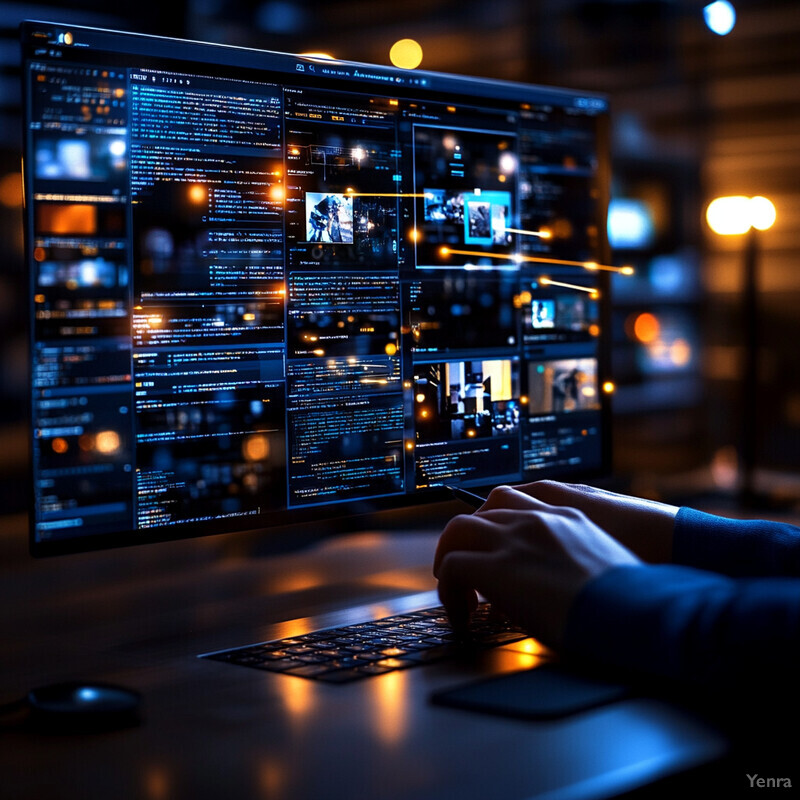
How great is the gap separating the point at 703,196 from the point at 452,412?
116 inches

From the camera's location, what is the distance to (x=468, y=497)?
41.9 inches

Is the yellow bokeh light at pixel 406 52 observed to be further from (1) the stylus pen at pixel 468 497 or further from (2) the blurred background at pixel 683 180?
(1) the stylus pen at pixel 468 497

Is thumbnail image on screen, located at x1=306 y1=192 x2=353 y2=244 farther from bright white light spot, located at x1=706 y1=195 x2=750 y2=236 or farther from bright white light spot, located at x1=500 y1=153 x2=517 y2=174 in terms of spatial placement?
bright white light spot, located at x1=706 y1=195 x2=750 y2=236

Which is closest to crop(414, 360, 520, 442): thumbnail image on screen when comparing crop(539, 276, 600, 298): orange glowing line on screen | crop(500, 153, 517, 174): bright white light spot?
crop(539, 276, 600, 298): orange glowing line on screen

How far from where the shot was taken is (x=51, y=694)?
706 millimetres

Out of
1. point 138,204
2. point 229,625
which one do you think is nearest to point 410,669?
point 229,625

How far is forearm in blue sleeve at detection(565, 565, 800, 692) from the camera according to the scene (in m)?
0.69

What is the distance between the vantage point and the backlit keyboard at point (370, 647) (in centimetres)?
82

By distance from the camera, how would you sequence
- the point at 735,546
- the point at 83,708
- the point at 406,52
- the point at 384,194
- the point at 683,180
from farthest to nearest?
the point at 683,180 → the point at 406,52 → the point at 384,194 → the point at 735,546 → the point at 83,708

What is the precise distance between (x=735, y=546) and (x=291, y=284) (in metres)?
0.48

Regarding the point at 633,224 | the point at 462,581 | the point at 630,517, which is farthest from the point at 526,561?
the point at 633,224

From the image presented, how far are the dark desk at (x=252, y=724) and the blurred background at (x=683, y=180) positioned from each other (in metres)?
2.49

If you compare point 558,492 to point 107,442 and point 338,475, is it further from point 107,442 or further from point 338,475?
point 107,442

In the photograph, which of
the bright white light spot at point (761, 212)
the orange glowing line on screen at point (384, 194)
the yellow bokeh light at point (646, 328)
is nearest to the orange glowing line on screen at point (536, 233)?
the orange glowing line on screen at point (384, 194)
